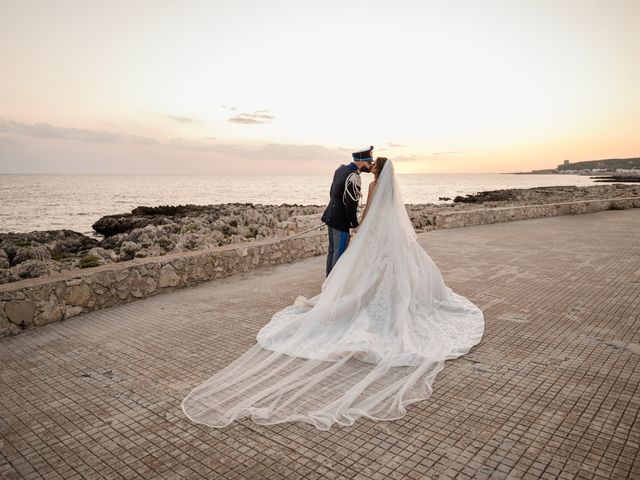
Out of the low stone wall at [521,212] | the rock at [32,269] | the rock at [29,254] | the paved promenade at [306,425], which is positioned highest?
the low stone wall at [521,212]

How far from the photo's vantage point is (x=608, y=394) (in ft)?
10.8

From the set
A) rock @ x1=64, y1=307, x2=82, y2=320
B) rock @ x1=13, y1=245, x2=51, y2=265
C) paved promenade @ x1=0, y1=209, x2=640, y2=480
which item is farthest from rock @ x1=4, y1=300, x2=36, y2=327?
rock @ x1=13, y1=245, x2=51, y2=265

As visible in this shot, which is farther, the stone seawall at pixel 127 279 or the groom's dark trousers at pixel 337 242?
the groom's dark trousers at pixel 337 242

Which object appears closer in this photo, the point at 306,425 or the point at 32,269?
the point at 306,425

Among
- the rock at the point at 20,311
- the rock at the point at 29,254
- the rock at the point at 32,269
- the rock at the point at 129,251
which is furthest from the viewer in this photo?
the rock at the point at 29,254

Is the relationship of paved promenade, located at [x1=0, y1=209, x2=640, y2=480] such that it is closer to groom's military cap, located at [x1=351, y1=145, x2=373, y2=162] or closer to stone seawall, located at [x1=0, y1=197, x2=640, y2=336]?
stone seawall, located at [x1=0, y1=197, x2=640, y2=336]

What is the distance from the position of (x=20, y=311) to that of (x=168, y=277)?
1970mm

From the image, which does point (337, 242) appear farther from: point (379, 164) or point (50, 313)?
point (50, 313)

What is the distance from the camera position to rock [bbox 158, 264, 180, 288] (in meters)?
6.48

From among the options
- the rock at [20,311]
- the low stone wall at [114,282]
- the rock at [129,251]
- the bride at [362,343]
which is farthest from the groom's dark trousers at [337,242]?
the rock at [129,251]

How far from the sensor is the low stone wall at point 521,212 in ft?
44.1

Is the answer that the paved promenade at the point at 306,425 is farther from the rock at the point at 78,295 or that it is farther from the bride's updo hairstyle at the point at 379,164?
the bride's updo hairstyle at the point at 379,164

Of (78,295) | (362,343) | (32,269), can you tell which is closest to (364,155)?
(362,343)

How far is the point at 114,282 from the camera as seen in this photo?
19.3ft
